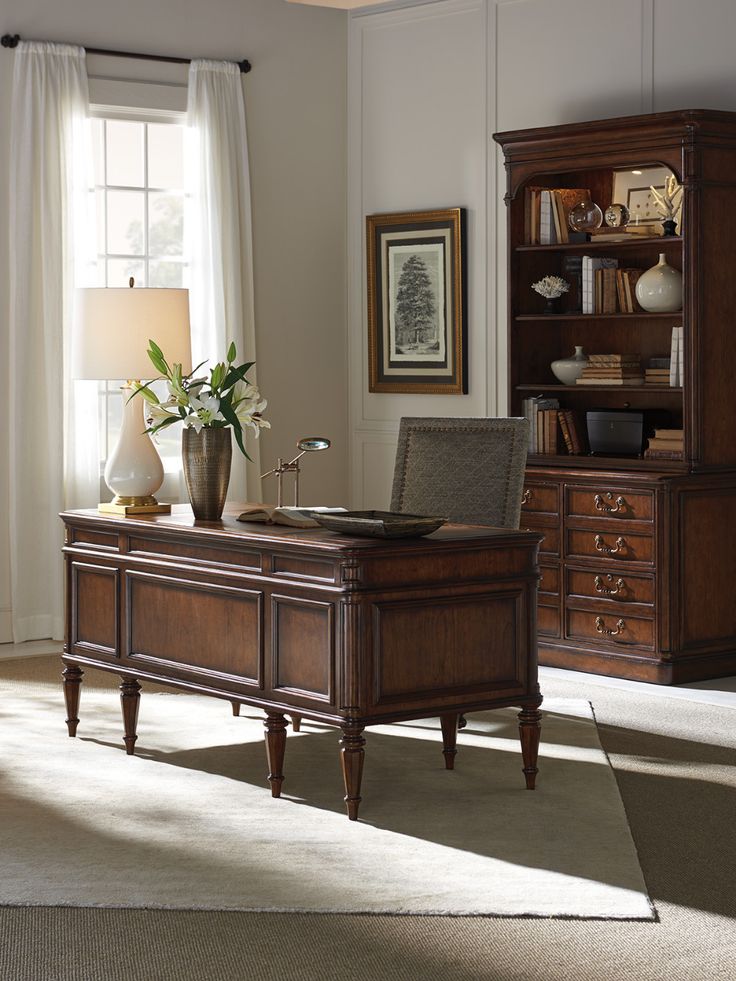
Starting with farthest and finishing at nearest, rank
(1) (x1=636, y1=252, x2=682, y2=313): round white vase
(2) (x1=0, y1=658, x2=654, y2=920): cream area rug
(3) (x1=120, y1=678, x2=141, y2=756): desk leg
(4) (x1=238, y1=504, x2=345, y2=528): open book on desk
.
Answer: (1) (x1=636, y1=252, x2=682, y2=313): round white vase, (3) (x1=120, y1=678, x2=141, y2=756): desk leg, (4) (x1=238, y1=504, x2=345, y2=528): open book on desk, (2) (x1=0, y1=658, x2=654, y2=920): cream area rug

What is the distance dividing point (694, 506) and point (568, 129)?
1.69 m

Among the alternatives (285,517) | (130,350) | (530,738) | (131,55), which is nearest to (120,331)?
(130,350)

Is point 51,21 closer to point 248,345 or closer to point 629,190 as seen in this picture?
point 248,345

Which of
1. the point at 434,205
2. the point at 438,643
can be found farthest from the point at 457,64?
the point at 438,643

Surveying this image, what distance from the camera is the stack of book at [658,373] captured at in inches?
242

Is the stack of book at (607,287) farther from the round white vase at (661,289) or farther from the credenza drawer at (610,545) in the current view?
the credenza drawer at (610,545)

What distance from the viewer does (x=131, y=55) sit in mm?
6902

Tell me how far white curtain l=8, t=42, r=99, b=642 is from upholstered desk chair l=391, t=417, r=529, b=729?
2241 mm

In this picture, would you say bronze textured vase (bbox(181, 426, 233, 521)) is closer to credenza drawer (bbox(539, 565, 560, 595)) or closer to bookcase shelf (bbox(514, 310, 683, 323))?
credenza drawer (bbox(539, 565, 560, 595))

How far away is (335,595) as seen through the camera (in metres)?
3.89

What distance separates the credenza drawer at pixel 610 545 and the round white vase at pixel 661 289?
967 millimetres

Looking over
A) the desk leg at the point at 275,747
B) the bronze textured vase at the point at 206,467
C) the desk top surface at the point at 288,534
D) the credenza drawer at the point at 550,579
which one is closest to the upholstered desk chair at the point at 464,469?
the desk top surface at the point at 288,534

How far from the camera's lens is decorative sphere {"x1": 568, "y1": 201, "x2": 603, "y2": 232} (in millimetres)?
6398

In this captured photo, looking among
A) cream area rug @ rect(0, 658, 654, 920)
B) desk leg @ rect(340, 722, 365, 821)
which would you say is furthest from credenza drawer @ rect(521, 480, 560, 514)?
desk leg @ rect(340, 722, 365, 821)
